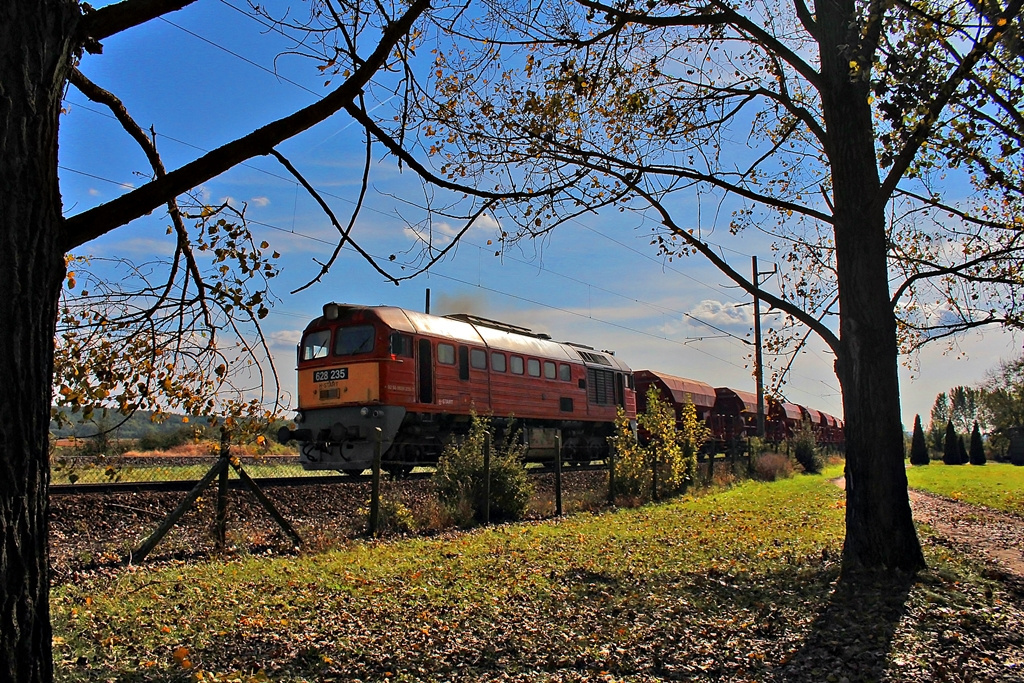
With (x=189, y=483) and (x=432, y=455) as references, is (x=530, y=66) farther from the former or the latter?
(x=432, y=455)

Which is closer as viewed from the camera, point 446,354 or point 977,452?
point 446,354

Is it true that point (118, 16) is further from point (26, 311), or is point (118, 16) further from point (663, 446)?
point (663, 446)

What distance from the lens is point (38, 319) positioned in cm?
302

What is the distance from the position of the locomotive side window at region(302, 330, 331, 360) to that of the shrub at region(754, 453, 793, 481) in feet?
52.3

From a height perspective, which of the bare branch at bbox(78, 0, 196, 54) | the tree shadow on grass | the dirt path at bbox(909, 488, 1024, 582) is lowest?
the dirt path at bbox(909, 488, 1024, 582)

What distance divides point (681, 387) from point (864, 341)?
76.2 feet

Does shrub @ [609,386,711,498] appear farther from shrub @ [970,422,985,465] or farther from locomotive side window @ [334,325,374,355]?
shrub @ [970,422,985,465]

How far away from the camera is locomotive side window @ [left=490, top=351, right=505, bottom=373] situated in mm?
19156

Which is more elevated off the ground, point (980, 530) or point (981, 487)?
point (980, 530)

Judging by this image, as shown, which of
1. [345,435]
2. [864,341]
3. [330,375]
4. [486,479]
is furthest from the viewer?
[330,375]

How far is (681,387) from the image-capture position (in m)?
31.1

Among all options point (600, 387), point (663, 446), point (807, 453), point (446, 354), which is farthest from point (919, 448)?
point (446, 354)

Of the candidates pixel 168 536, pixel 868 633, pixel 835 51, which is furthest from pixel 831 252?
pixel 168 536

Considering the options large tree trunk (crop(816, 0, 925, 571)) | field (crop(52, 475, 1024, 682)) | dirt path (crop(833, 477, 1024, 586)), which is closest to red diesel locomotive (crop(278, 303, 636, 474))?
field (crop(52, 475, 1024, 682))
